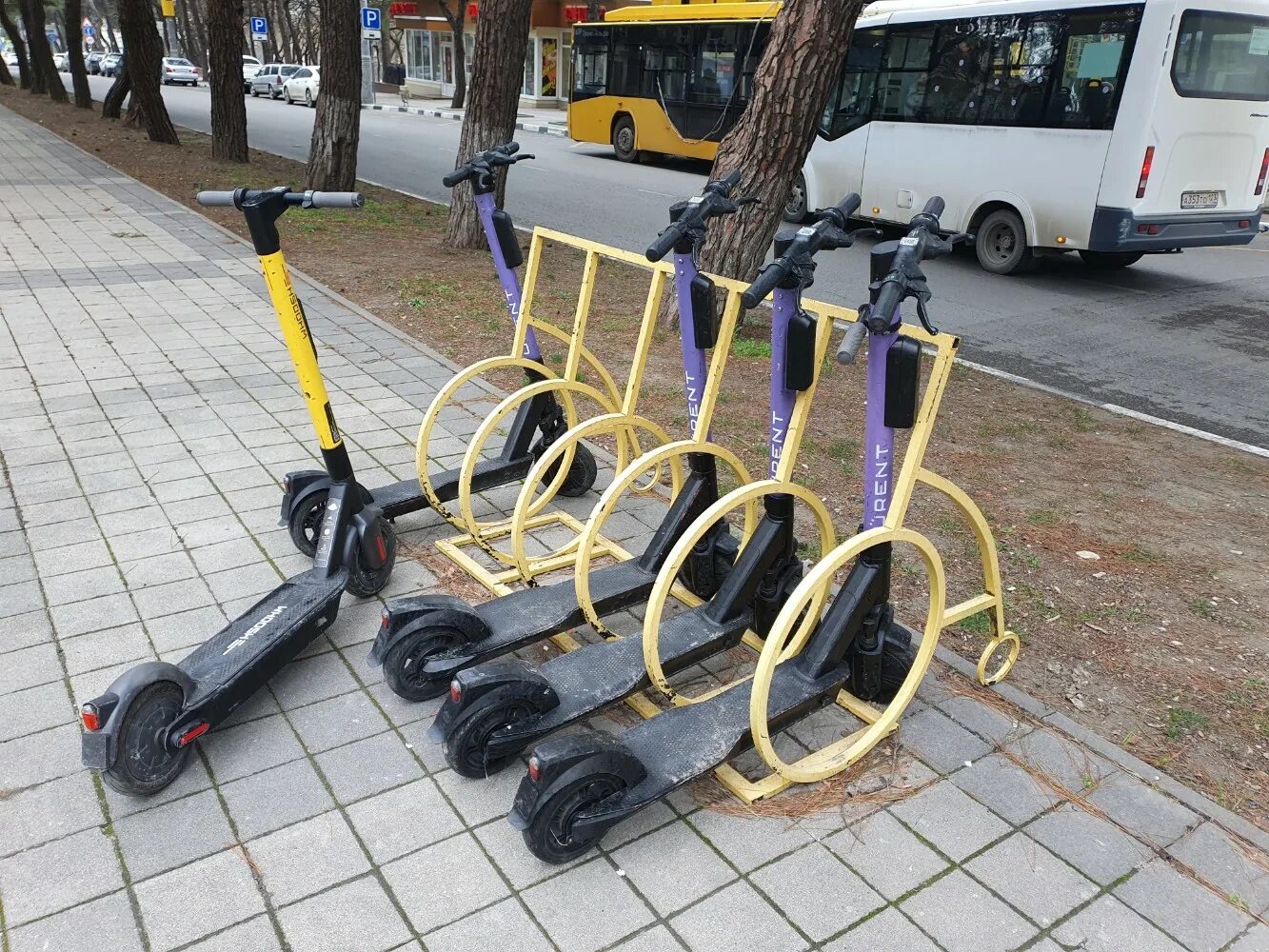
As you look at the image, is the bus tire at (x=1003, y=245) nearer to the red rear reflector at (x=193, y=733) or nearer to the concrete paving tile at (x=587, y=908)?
the concrete paving tile at (x=587, y=908)

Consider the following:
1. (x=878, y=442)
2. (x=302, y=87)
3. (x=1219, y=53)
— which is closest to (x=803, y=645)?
(x=878, y=442)

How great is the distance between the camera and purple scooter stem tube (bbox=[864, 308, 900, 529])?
8.39 feet

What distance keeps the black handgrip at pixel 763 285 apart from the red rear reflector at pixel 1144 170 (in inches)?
323

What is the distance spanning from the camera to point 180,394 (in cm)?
550

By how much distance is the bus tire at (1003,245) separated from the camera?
10367 millimetres

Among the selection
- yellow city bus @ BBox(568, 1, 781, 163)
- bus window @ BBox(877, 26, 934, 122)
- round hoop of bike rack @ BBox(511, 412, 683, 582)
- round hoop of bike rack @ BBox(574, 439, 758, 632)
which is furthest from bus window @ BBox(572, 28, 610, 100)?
round hoop of bike rack @ BBox(574, 439, 758, 632)

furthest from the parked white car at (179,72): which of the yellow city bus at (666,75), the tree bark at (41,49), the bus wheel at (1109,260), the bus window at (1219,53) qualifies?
the bus window at (1219,53)

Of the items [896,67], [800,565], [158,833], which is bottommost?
[158,833]

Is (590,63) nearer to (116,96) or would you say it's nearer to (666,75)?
(666,75)

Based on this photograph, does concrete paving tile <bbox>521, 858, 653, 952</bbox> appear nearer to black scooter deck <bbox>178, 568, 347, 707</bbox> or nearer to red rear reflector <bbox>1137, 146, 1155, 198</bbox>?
black scooter deck <bbox>178, 568, 347, 707</bbox>

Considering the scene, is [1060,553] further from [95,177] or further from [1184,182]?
[95,177]

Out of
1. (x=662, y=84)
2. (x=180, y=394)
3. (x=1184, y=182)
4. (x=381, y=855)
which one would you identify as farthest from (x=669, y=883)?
(x=662, y=84)

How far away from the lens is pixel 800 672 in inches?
111

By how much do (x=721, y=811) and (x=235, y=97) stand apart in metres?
15.8
